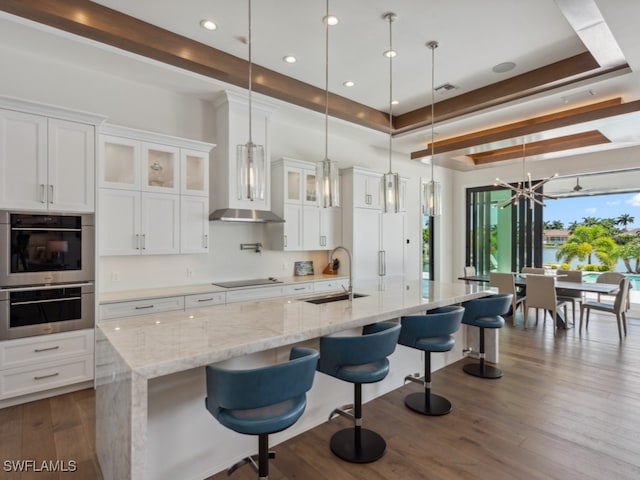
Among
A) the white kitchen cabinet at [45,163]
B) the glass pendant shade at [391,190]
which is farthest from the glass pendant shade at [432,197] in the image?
the white kitchen cabinet at [45,163]

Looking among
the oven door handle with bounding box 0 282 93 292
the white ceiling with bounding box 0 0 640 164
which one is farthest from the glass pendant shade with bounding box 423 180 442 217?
the oven door handle with bounding box 0 282 93 292

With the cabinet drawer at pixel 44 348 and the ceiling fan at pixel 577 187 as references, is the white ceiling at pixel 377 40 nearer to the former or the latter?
the cabinet drawer at pixel 44 348

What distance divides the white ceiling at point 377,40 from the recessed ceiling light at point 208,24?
5 cm

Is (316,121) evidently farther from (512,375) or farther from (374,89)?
(512,375)

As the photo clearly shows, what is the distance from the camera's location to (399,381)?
11.2ft

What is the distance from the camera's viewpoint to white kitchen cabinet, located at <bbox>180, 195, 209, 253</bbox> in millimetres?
4043

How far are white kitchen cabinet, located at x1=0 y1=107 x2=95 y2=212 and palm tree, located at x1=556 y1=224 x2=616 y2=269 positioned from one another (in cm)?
974

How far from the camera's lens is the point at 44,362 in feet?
10.1

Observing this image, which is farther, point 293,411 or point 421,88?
point 421,88

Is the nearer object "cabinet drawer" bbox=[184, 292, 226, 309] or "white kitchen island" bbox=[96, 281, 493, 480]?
"white kitchen island" bbox=[96, 281, 493, 480]

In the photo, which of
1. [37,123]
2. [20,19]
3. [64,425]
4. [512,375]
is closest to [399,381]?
[512,375]

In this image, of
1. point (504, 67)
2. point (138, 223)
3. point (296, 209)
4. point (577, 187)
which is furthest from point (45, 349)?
point (577, 187)

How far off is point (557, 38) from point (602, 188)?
495 centimetres

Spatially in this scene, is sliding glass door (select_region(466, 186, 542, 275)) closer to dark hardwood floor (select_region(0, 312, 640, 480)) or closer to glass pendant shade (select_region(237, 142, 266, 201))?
dark hardwood floor (select_region(0, 312, 640, 480))
